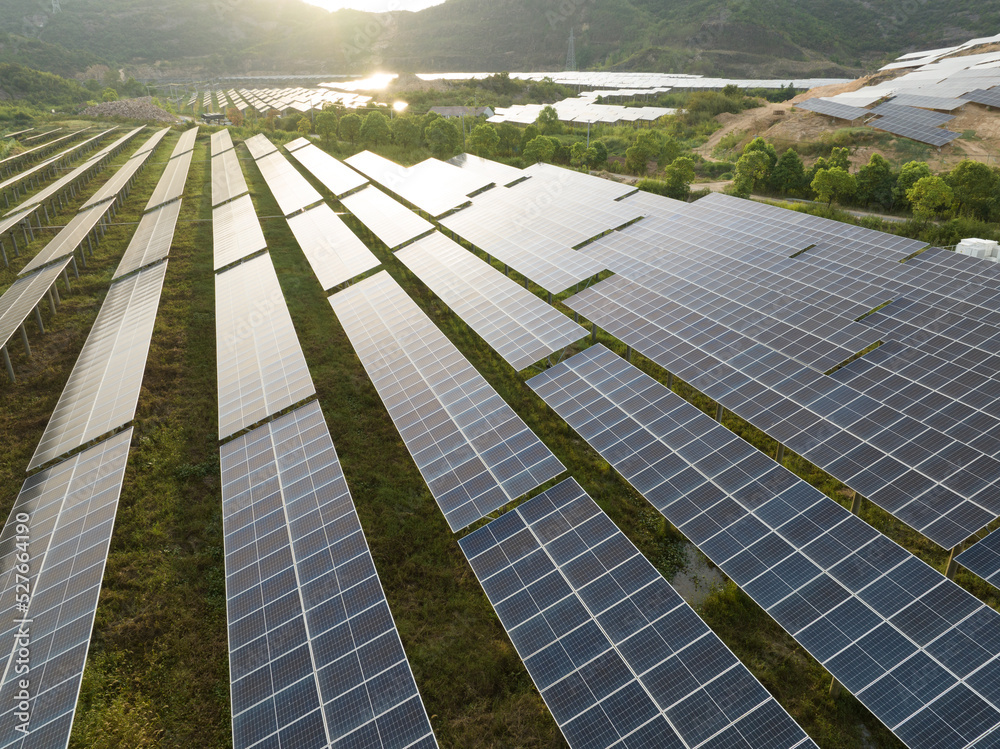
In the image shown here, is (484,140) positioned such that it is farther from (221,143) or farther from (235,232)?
(221,143)

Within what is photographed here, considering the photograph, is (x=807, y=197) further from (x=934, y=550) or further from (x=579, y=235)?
(x=934, y=550)

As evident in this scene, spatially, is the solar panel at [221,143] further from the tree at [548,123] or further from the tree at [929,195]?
the tree at [929,195]

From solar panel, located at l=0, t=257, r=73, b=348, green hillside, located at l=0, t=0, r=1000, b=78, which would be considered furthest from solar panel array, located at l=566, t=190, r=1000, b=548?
green hillside, located at l=0, t=0, r=1000, b=78

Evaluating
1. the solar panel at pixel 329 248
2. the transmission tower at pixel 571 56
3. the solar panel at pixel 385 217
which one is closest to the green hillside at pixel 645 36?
the transmission tower at pixel 571 56

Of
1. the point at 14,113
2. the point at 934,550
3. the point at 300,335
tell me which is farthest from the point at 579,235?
the point at 14,113

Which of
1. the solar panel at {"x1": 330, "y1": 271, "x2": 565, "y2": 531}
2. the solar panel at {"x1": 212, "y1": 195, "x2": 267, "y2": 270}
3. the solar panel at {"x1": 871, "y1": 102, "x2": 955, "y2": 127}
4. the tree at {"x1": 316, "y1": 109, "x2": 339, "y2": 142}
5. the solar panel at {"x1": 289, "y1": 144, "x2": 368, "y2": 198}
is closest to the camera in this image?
the solar panel at {"x1": 330, "y1": 271, "x2": 565, "y2": 531}

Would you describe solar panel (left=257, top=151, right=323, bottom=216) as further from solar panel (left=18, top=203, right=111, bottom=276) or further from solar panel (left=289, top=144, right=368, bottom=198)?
solar panel (left=18, top=203, right=111, bottom=276)
